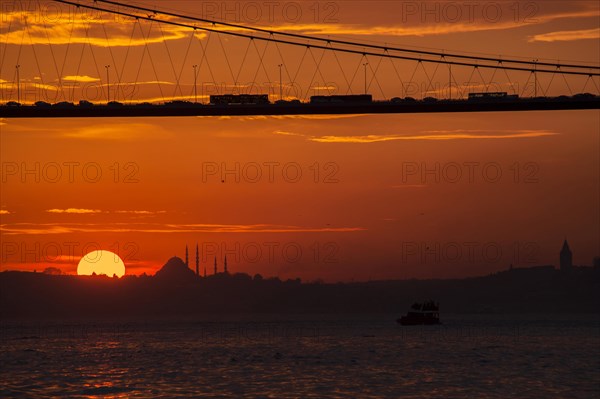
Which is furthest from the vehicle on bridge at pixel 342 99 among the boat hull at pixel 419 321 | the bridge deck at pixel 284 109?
the boat hull at pixel 419 321

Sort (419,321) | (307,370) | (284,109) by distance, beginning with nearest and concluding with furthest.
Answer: (284,109), (307,370), (419,321)

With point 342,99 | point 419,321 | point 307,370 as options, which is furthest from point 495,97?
point 419,321

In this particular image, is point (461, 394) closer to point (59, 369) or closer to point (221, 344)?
point (59, 369)

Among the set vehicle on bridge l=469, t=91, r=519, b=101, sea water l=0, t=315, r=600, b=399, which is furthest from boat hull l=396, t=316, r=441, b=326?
vehicle on bridge l=469, t=91, r=519, b=101

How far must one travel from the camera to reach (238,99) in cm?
7012

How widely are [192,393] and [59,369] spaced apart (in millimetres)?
27946

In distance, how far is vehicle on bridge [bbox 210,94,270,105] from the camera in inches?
2758

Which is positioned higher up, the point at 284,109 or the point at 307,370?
the point at 284,109

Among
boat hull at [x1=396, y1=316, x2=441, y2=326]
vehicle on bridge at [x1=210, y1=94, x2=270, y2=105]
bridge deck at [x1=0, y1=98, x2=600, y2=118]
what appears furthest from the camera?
boat hull at [x1=396, y1=316, x2=441, y2=326]

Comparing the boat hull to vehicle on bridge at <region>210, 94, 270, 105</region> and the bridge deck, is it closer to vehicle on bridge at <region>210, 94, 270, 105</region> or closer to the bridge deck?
the bridge deck

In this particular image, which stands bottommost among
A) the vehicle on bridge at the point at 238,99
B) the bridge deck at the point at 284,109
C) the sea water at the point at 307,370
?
the sea water at the point at 307,370

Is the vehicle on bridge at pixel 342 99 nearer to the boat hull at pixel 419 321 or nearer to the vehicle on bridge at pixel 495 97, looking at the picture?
the vehicle on bridge at pixel 495 97

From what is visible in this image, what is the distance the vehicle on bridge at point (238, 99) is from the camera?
230 ft

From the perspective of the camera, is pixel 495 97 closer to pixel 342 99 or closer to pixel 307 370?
pixel 342 99
